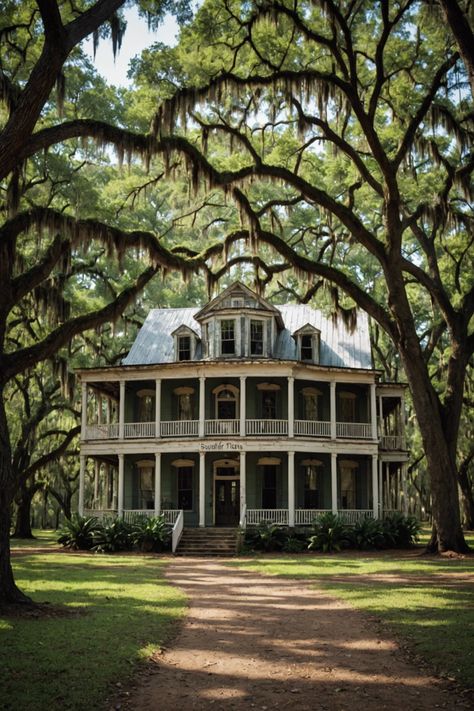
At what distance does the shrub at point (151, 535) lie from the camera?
23734 millimetres

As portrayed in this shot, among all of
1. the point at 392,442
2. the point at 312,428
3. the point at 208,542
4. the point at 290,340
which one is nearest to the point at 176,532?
the point at 208,542

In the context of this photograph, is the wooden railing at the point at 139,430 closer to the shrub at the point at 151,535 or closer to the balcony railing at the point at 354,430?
the shrub at the point at 151,535

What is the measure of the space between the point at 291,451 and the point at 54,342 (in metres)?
13.6

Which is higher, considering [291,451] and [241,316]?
[241,316]

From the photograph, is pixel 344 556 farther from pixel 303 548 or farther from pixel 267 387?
pixel 267 387

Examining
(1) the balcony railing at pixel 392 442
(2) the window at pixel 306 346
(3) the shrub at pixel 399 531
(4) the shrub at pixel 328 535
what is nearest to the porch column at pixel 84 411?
(2) the window at pixel 306 346

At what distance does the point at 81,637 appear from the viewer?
824 centimetres

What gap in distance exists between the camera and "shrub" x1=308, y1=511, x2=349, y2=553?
23812 mm

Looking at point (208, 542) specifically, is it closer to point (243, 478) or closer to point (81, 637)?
point (243, 478)

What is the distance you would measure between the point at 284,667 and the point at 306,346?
22521 mm

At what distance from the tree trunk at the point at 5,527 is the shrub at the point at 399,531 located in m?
16.5

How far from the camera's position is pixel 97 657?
23.8 ft

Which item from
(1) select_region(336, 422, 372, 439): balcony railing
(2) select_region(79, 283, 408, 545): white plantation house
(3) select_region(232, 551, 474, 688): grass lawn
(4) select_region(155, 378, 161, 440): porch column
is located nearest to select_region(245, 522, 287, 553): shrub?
(2) select_region(79, 283, 408, 545): white plantation house

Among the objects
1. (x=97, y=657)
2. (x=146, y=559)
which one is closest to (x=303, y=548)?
(x=146, y=559)
